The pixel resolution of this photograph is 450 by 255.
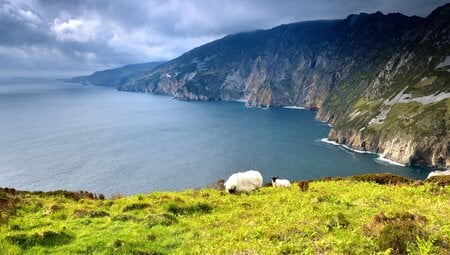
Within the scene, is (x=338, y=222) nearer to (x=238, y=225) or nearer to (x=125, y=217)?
(x=238, y=225)

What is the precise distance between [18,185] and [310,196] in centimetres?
12898

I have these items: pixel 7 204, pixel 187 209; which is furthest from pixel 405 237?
pixel 7 204

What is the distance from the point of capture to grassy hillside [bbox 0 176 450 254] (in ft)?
46.6

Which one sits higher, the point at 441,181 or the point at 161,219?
the point at 441,181

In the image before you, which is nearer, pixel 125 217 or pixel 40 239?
pixel 40 239

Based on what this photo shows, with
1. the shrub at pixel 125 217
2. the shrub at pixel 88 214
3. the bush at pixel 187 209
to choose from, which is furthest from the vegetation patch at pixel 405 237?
the shrub at pixel 88 214

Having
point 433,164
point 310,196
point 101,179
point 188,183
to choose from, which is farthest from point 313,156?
point 310,196

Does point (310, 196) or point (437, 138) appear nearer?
point (310, 196)

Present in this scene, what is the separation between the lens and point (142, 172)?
149 m

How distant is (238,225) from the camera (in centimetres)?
1789

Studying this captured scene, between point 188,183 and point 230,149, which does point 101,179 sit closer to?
point 188,183

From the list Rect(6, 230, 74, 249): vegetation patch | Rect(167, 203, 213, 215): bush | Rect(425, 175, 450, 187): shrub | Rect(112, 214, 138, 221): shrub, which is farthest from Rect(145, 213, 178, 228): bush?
Rect(425, 175, 450, 187): shrub

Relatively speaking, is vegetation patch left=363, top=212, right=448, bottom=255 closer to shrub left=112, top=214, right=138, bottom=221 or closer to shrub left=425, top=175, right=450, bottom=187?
shrub left=112, top=214, right=138, bottom=221

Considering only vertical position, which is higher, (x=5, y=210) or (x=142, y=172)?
(x=5, y=210)
